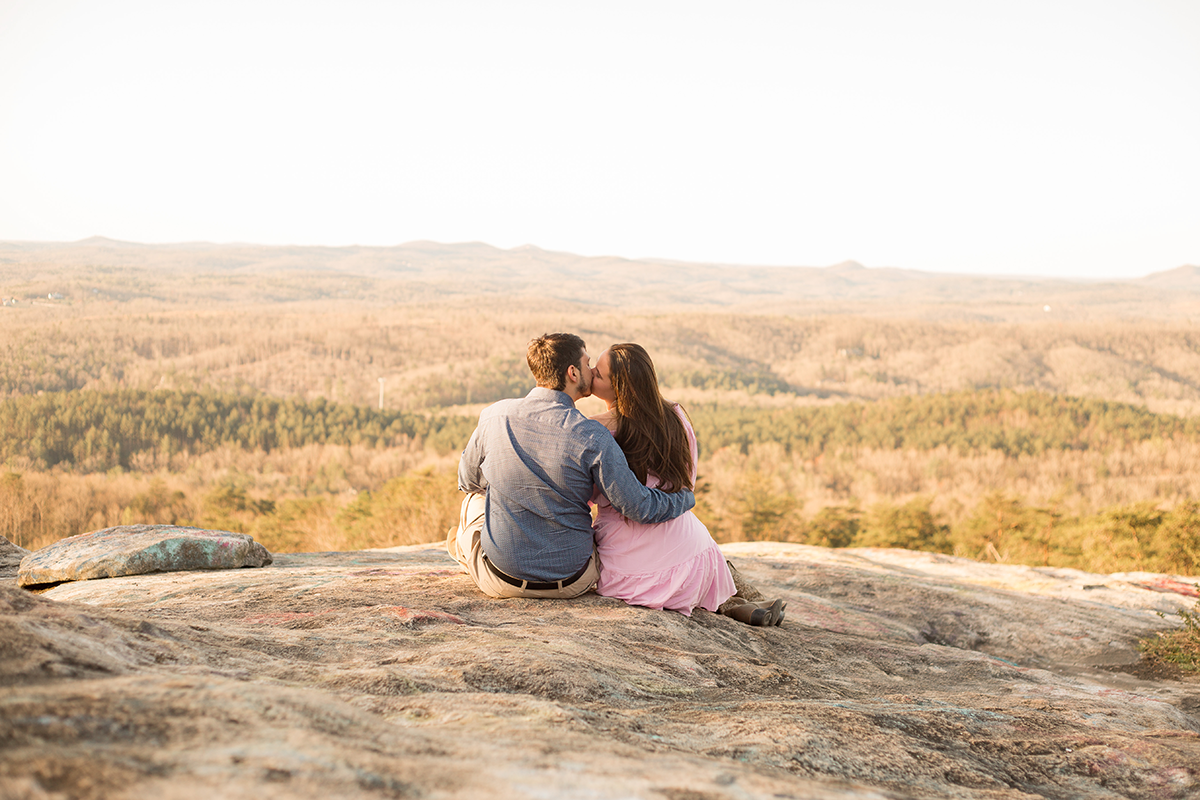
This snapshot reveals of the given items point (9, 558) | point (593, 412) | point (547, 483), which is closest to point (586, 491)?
point (547, 483)

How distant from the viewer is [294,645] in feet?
11.3

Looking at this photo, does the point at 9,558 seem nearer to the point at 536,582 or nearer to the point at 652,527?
the point at 536,582

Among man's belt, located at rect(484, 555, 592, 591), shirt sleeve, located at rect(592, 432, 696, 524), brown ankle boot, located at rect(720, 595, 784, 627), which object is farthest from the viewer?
brown ankle boot, located at rect(720, 595, 784, 627)

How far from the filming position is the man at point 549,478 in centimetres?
430

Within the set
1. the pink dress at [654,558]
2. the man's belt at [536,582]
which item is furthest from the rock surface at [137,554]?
the pink dress at [654,558]

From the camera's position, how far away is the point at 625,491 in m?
4.32

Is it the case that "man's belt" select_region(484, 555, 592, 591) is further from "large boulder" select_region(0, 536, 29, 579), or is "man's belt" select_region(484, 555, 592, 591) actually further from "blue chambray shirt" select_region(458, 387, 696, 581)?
"large boulder" select_region(0, 536, 29, 579)

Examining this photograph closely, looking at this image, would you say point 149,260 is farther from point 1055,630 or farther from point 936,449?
point 1055,630

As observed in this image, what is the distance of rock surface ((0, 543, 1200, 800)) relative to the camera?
1.63 m

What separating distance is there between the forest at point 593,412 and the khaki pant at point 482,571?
770cm

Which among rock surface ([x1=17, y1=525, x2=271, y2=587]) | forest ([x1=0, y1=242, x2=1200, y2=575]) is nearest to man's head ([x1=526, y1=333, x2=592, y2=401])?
rock surface ([x1=17, y1=525, x2=271, y2=587])

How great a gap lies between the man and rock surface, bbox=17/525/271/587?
2935 mm

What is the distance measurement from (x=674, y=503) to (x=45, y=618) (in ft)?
9.94

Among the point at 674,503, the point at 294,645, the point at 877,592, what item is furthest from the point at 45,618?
the point at 877,592
